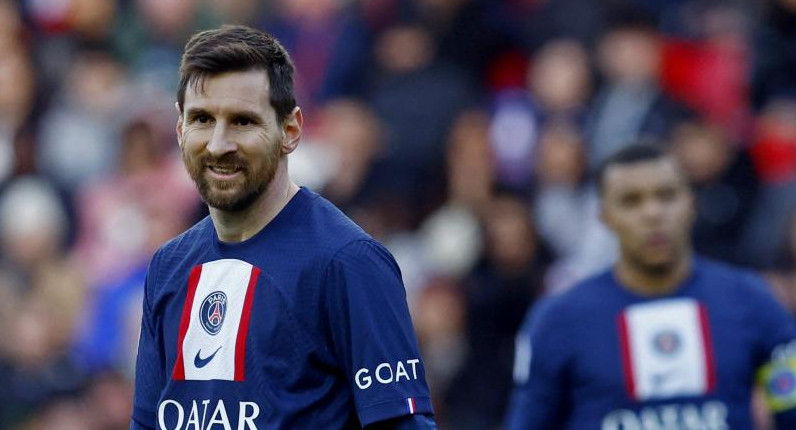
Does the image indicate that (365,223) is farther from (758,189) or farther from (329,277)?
(329,277)

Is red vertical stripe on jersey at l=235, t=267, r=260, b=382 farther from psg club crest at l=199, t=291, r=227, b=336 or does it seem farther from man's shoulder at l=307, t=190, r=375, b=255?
man's shoulder at l=307, t=190, r=375, b=255

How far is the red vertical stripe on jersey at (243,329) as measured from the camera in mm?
3932

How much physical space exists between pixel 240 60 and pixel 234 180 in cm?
30

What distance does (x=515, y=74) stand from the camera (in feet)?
35.4

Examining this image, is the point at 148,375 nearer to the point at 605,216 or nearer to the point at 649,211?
the point at 649,211

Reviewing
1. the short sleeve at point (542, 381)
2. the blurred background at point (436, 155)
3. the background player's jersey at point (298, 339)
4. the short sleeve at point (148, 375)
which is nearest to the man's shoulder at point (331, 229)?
the background player's jersey at point (298, 339)

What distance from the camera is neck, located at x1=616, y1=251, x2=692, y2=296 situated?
625 cm

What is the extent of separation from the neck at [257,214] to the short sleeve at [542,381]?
2.24 m

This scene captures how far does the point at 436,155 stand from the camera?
10.2 metres

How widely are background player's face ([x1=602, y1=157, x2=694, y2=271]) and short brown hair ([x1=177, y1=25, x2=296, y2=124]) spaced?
99.7 inches

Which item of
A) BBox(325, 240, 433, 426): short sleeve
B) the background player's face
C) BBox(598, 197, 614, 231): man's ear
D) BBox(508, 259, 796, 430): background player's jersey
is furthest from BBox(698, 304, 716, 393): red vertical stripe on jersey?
BBox(325, 240, 433, 426): short sleeve

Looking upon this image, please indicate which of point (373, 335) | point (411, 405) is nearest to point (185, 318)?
point (373, 335)

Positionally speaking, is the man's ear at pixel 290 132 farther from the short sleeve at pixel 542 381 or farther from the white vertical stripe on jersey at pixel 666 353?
the white vertical stripe on jersey at pixel 666 353

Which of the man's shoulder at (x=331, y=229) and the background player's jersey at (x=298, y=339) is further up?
the man's shoulder at (x=331, y=229)
